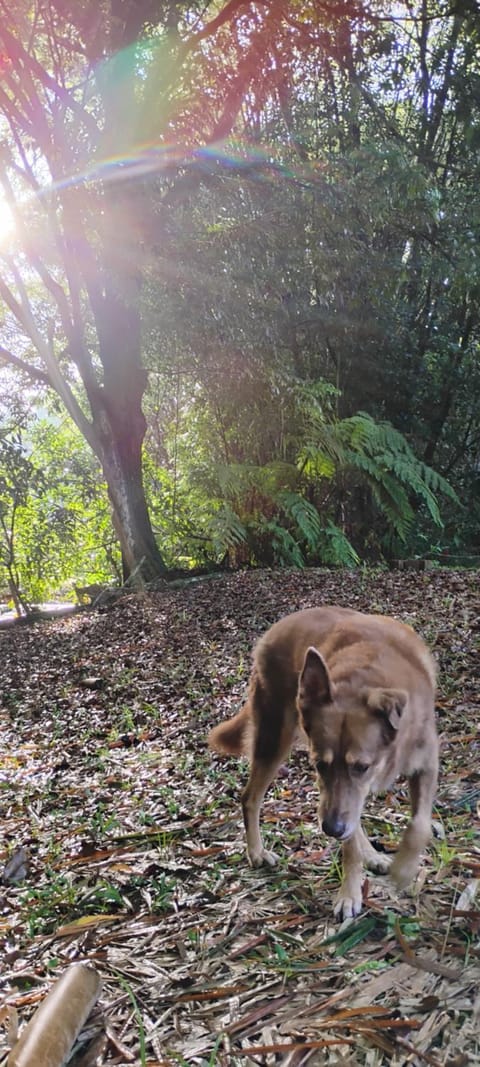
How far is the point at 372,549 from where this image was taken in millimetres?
11336

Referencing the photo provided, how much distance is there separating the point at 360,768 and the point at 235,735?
887 millimetres

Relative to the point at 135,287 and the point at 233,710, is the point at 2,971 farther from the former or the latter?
the point at 135,287

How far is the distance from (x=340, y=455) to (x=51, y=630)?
14.6 feet

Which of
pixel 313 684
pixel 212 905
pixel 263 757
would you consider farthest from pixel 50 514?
pixel 313 684

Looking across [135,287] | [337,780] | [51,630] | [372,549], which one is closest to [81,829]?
[337,780]


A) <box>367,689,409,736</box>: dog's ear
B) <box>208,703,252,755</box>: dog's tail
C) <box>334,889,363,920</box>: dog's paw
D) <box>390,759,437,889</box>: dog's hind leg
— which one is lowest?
<box>334,889,363,920</box>: dog's paw

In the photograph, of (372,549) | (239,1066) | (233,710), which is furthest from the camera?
(372,549)

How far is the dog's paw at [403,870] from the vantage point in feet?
7.45

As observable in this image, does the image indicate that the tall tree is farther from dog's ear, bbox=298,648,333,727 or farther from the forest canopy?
dog's ear, bbox=298,648,333,727

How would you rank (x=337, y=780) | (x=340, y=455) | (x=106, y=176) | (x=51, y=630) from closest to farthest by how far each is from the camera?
(x=337, y=780) < (x=106, y=176) < (x=51, y=630) < (x=340, y=455)

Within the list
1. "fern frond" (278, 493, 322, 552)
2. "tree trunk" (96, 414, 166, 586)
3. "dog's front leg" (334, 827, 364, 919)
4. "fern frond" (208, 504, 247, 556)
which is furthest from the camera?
"tree trunk" (96, 414, 166, 586)

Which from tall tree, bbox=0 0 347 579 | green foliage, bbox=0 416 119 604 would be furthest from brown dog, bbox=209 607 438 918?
green foliage, bbox=0 416 119 604

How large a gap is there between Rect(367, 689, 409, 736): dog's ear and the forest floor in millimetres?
583

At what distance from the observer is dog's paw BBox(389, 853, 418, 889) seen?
2.27 m
